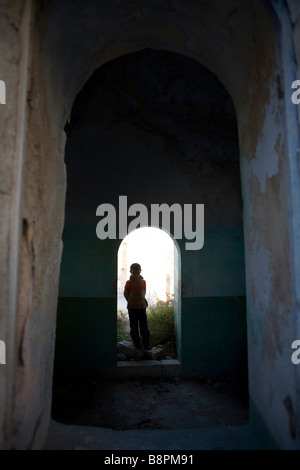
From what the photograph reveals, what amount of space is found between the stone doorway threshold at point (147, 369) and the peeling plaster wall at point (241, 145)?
11.9 feet

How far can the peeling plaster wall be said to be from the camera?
48.8 inches

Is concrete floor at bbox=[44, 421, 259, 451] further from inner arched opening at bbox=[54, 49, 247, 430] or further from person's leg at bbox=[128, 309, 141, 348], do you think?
person's leg at bbox=[128, 309, 141, 348]

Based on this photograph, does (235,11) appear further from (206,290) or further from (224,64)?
(206,290)

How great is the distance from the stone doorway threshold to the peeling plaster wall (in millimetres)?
3621

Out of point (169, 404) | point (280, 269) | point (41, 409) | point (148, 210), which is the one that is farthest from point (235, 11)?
point (169, 404)

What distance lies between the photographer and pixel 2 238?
1.12m

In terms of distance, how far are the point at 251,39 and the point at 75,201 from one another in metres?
4.12

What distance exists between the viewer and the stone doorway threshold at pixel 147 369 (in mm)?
5078

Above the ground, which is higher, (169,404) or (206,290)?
(206,290)
